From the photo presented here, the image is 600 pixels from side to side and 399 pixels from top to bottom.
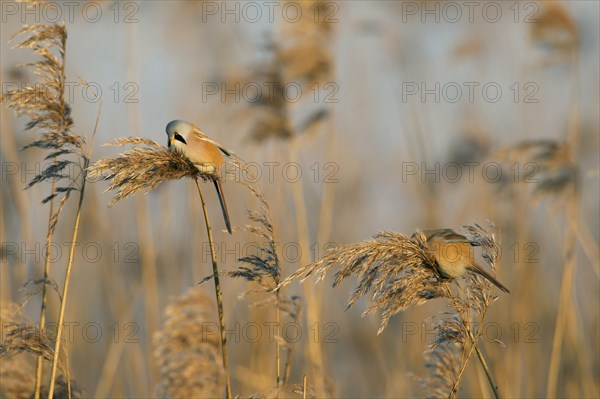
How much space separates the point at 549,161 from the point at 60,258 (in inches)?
171

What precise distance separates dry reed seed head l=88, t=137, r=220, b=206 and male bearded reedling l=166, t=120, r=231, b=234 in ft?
0.22

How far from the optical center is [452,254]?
2.56 m

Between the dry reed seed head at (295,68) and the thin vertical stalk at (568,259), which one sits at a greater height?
the dry reed seed head at (295,68)

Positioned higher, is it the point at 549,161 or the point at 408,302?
the point at 549,161

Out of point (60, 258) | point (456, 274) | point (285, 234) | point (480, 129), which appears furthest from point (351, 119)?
point (456, 274)

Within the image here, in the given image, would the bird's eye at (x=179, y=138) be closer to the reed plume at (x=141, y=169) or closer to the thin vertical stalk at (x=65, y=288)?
the reed plume at (x=141, y=169)

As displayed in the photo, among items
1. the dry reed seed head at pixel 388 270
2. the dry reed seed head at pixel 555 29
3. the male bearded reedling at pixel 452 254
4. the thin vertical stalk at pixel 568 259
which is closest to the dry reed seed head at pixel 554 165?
the thin vertical stalk at pixel 568 259

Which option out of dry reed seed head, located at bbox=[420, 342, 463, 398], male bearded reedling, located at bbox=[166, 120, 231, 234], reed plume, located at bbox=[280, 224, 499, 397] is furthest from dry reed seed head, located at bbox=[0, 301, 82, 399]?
dry reed seed head, located at bbox=[420, 342, 463, 398]

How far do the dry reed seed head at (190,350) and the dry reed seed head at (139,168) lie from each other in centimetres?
156

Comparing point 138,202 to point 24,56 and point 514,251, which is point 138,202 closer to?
point 24,56

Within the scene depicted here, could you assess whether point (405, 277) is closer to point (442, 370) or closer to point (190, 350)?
point (442, 370)

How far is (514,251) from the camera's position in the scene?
6988mm

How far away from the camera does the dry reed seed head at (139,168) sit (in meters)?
2.58

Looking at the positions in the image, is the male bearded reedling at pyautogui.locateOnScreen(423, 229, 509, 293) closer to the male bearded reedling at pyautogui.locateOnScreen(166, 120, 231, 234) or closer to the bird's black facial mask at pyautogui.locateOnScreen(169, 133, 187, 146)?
the male bearded reedling at pyautogui.locateOnScreen(166, 120, 231, 234)
